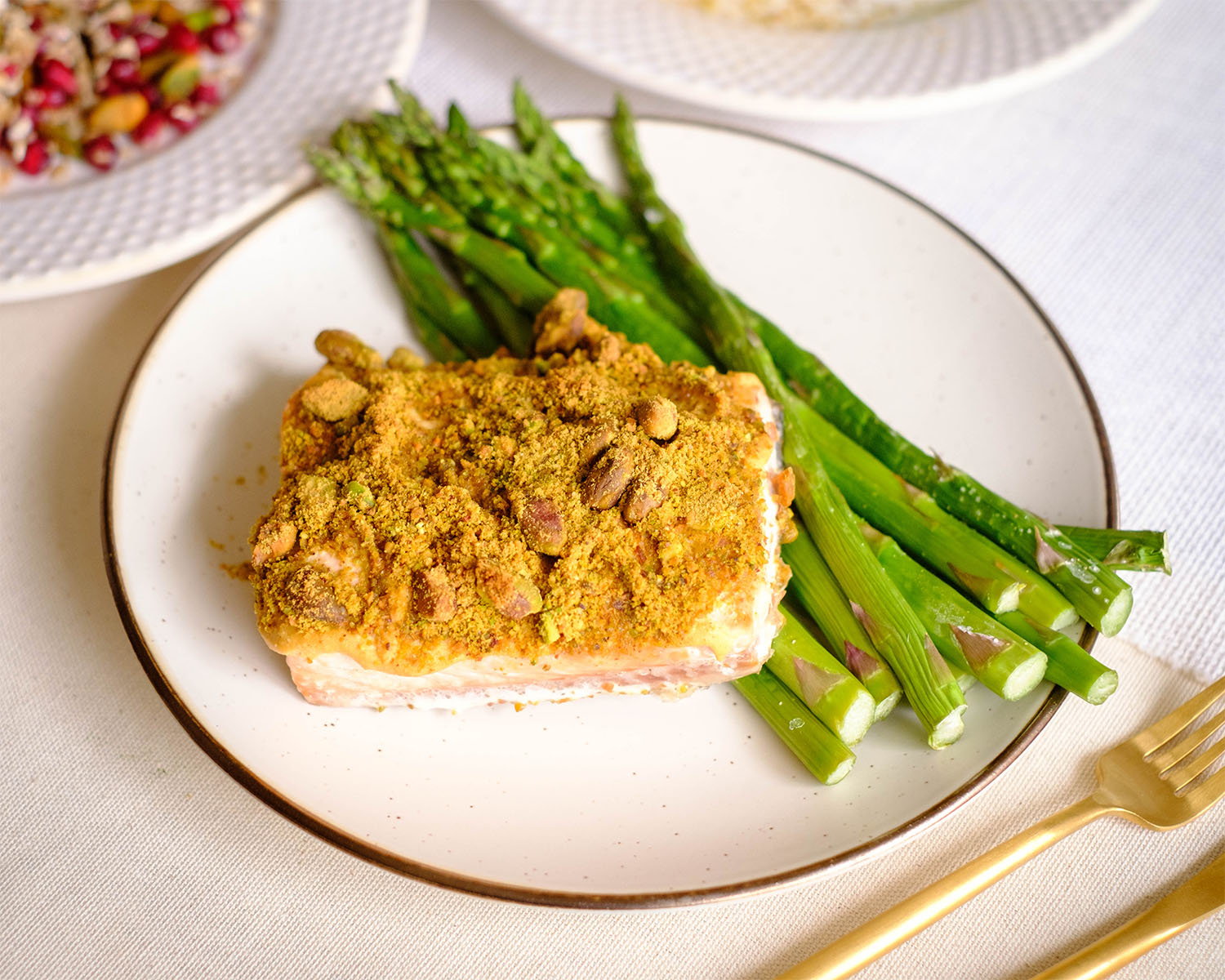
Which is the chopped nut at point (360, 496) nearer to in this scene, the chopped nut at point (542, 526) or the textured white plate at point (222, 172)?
the chopped nut at point (542, 526)

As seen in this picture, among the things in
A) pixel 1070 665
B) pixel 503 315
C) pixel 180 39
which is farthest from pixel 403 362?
pixel 1070 665

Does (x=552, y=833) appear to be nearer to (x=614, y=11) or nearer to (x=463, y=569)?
(x=463, y=569)

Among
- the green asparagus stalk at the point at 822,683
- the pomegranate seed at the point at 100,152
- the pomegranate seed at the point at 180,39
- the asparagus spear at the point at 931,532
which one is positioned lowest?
the pomegranate seed at the point at 100,152

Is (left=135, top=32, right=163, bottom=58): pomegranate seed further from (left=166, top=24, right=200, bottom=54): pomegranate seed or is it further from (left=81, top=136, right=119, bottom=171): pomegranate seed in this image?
(left=81, top=136, right=119, bottom=171): pomegranate seed

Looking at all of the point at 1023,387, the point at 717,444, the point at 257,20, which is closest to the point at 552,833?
the point at 717,444

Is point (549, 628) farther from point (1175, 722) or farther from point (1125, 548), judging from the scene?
point (1175, 722)

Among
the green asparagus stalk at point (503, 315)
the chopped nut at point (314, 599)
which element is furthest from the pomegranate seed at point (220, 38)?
the chopped nut at point (314, 599)

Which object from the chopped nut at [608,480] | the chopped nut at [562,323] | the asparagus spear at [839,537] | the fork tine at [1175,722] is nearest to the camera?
the chopped nut at [608,480]
